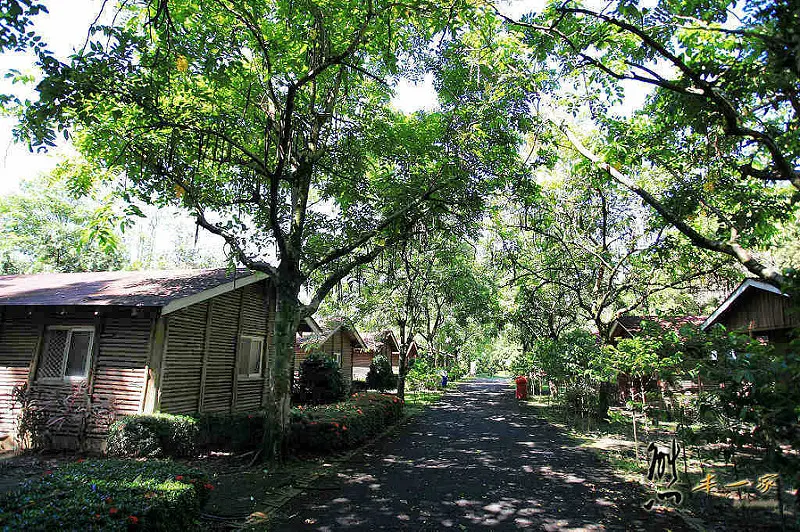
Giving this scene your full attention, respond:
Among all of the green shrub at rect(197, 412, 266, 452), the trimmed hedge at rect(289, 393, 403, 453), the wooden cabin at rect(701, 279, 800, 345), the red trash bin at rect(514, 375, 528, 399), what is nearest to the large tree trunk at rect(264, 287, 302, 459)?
the green shrub at rect(197, 412, 266, 452)

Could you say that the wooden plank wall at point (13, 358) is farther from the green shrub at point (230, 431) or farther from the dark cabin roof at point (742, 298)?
the dark cabin roof at point (742, 298)

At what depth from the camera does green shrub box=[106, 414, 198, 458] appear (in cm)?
946

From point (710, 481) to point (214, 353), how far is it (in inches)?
479

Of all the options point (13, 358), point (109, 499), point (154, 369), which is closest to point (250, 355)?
point (154, 369)

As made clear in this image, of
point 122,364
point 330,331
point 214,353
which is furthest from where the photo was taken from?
point 330,331

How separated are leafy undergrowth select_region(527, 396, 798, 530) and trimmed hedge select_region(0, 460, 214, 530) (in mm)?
6337

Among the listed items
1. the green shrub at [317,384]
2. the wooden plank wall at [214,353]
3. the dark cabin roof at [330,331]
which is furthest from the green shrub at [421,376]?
the wooden plank wall at [214,353]

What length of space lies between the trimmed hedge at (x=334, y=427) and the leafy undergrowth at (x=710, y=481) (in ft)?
20.6

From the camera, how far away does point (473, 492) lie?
7.66 metres

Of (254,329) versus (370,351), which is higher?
(254,329)

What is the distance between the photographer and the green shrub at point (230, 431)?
9.95 metres

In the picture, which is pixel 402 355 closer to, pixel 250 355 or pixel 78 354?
pixel 250 355

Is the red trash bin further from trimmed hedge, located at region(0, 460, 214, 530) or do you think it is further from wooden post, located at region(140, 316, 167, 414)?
trimmed hedge, located at region(0, 460, 214, 530)

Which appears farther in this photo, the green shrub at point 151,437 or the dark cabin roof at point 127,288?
the dark cabin roof at point 127,288
